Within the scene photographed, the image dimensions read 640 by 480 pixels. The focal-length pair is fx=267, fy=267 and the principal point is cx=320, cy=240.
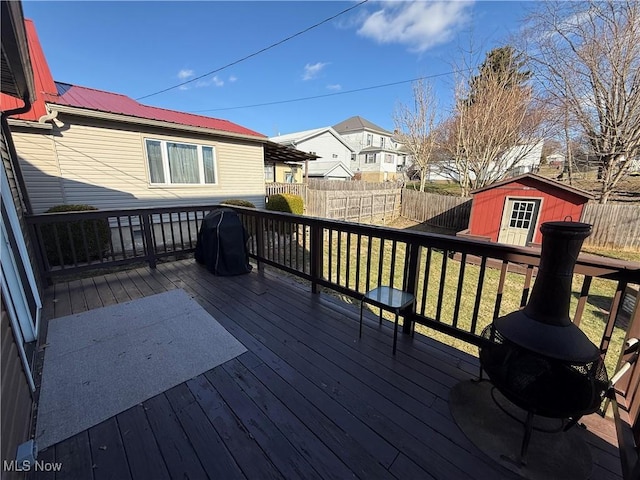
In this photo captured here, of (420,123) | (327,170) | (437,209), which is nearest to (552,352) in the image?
(437,209)

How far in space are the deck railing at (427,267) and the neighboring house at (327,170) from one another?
622 inches

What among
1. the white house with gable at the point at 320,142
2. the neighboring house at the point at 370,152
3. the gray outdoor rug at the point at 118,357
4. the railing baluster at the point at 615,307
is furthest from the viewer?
the neighboring house at the point at 370,152

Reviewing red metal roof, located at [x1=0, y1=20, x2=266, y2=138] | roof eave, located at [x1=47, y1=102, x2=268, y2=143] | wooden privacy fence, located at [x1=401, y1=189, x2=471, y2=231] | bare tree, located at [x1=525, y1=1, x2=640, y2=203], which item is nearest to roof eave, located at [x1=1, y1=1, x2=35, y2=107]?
red metal roof, located at [x1=0, y1=20, x2=266, y2=138]

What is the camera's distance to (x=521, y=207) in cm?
755

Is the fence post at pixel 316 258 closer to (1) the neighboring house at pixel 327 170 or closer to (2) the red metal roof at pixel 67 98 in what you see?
(2) the red metal roof at pixel 67 98

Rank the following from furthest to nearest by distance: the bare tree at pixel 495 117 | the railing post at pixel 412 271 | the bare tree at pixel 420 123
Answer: the bare tree at pixel 420 123
the bare tree at pixel 495 117
the railing post at pixel 412 271

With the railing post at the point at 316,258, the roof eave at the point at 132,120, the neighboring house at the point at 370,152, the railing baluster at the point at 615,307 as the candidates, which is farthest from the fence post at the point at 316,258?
the neighboring house at the point at 370,152

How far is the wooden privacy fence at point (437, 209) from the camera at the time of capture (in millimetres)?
10430

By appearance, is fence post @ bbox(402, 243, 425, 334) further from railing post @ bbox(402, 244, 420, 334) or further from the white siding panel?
the white siding panel

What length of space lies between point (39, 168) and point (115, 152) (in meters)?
1.34

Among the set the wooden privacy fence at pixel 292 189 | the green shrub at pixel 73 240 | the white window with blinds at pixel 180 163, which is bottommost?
the green shrub at pixel 73 240

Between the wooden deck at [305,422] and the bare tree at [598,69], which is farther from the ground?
the bare tree at [598,69]

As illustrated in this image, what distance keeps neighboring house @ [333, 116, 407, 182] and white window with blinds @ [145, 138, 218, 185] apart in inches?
831

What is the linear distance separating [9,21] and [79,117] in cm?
580
